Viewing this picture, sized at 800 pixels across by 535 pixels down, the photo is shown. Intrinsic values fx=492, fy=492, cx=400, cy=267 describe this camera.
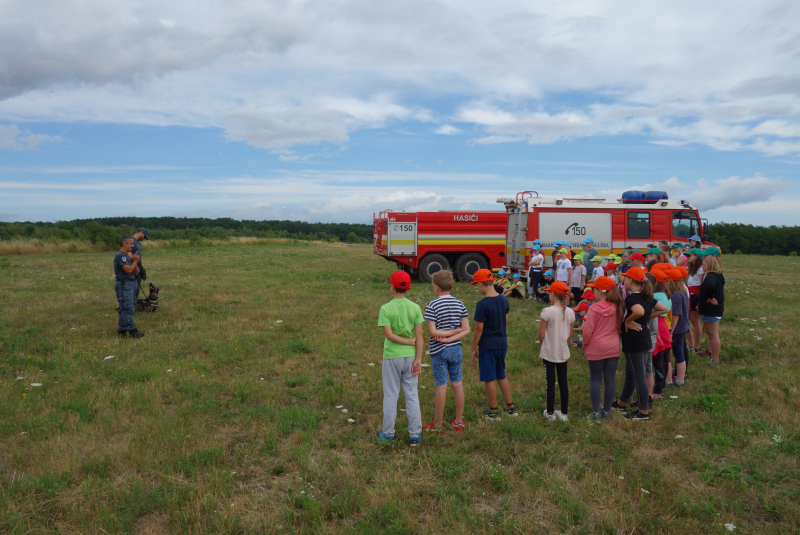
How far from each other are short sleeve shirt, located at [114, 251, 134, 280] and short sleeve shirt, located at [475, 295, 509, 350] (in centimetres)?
689

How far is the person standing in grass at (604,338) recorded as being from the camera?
530 centimetres

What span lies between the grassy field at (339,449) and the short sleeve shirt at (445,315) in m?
0.98

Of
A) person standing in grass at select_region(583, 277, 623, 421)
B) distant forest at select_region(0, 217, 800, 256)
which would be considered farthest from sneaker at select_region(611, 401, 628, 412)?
distant forest at select_region(0, 217, 800, 256)

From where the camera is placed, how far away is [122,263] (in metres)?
8.84

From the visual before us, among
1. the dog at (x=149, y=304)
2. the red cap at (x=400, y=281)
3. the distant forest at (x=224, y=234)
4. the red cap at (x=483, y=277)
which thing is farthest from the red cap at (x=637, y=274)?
the distant forest at (x=224, y=234)

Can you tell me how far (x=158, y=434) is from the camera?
16.0ft

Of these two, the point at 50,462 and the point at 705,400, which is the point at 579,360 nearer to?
the point at 705,400

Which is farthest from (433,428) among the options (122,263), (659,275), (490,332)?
(122,263)

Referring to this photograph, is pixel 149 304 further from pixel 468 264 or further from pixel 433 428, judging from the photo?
pixel 468 264

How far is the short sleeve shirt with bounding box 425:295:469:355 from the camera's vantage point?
4.81 m

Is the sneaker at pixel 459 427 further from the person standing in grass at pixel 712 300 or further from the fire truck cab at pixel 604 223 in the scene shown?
the fire truck cab at pixel 604 223

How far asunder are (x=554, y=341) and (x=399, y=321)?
1.80 meters

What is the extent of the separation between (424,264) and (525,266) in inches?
133

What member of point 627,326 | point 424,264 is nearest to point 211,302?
point 424,264
